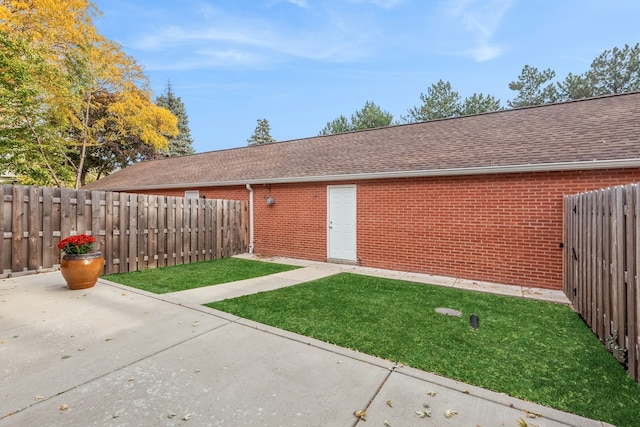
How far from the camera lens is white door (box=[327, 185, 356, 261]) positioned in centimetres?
862

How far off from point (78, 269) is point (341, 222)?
19.8 ft

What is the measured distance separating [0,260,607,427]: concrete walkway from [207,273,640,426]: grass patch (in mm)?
225

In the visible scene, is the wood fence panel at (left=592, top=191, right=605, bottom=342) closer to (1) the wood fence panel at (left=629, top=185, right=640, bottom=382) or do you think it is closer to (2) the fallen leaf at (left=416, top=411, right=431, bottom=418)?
(1) the wood fence panel at (left=629, top=185, right=640, bottom=382)

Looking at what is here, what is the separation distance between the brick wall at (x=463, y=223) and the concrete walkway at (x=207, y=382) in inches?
194

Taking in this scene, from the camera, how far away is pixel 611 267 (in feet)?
10.6

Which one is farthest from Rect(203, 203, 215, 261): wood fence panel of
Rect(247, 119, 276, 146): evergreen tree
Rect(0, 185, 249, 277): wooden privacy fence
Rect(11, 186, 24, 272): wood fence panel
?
Rect(247, 119, 276, 146): evergreen tree

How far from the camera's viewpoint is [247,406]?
2.25 metres

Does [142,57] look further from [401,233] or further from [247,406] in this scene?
[247,406]

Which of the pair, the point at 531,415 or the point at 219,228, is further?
the point at 219,228

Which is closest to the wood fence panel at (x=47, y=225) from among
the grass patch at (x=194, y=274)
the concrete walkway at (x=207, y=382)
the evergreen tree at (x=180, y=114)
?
the grass patch at (x=194, y=274)

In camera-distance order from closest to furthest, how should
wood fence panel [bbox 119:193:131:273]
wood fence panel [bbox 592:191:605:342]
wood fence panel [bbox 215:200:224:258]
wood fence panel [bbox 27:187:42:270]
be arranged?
1. wood fence panel [bbox 592:191:605:342]
2. wood fence panel [bbox 27:187:42:270]
3. wood fence panel [bbox 119:193:131:273]
4. wood fence panel [bbox 215:200:224:258]

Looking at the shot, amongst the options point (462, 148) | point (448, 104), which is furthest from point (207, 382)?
point (448, 104)

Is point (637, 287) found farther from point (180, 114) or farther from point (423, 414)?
point (180, 114)

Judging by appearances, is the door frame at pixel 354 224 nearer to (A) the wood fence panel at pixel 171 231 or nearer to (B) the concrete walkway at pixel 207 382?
(A) the wood fence panel at pixel 171 231
